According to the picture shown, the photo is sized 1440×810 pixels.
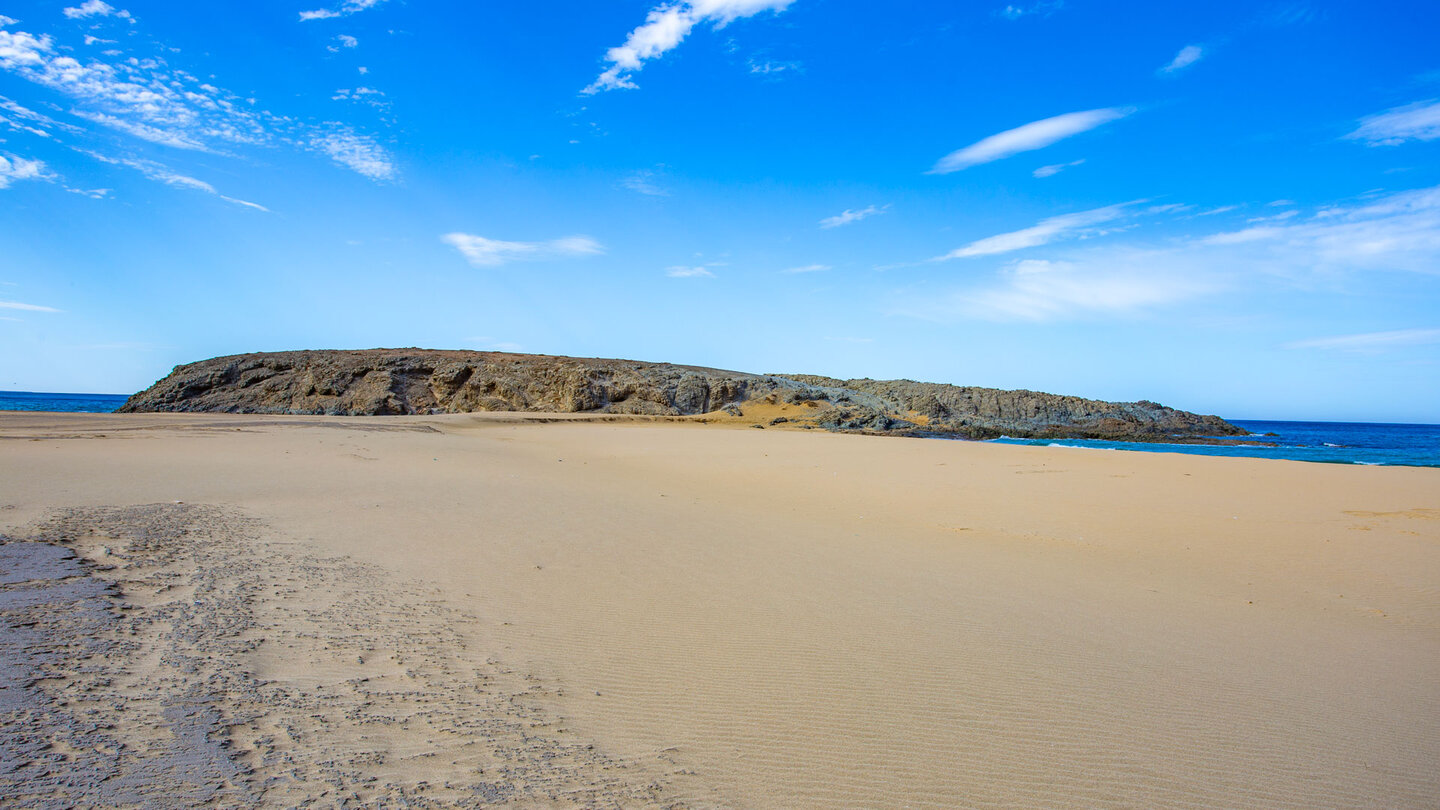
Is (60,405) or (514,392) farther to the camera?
(60,405)

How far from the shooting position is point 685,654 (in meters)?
3.36

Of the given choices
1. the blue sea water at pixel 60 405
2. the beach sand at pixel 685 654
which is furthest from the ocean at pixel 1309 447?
the beach sand at pixel 685 654

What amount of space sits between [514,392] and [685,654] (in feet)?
97.5

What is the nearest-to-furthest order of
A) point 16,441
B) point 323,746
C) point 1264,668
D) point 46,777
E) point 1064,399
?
point 46,777, point 323,746, point 1264,668, point 16,441, point 1064,399

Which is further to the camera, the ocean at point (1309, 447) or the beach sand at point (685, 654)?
the ocean at point (1309, 447)

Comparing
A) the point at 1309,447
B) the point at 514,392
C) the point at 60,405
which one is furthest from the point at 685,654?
the point at 60,405

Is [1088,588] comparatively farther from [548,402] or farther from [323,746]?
[548,402]

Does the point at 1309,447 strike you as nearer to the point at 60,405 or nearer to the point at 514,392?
the point at 514,392

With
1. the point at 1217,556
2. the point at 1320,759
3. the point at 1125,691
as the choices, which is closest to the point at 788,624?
the point at 1125,691

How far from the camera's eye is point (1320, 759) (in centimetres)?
270

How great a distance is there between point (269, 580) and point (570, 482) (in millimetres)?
5592

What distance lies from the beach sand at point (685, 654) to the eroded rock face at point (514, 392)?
22283mm

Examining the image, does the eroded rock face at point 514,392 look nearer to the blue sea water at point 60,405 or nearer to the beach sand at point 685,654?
the blue sea water at point 60,405

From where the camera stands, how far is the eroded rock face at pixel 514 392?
28.8 metres
